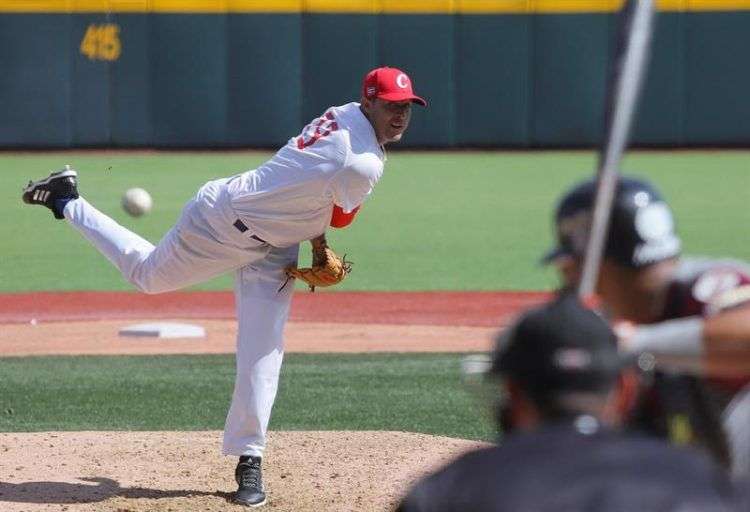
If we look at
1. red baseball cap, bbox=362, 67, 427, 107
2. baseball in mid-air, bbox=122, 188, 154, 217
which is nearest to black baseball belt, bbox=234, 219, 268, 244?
red baseball cap, bbox=362, 67, 427, 107

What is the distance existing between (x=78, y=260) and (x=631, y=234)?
12.3 meters

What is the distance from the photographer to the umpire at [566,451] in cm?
201

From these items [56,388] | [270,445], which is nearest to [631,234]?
[270,445]

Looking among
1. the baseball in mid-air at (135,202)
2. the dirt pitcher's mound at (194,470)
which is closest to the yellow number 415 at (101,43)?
the baseball in mid-air at (135,202)

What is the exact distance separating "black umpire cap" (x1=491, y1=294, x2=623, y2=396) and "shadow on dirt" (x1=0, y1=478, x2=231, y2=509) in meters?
4.27

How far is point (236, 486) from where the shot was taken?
6.55 metres

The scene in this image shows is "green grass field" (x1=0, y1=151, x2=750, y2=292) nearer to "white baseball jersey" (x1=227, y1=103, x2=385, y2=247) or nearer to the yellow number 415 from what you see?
the yellow number 415

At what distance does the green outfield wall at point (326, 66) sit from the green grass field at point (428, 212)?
474mm

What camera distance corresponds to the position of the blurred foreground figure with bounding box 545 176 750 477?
2896 millimetres

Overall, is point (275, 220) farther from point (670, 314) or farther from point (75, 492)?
point (670, 314)

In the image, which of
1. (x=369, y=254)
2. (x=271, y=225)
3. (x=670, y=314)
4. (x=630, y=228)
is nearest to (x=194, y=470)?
(x=271, y=225)

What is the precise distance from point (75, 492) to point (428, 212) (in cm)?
1186

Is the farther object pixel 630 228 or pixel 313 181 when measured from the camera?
pixel 313 181

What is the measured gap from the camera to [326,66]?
924 inches
